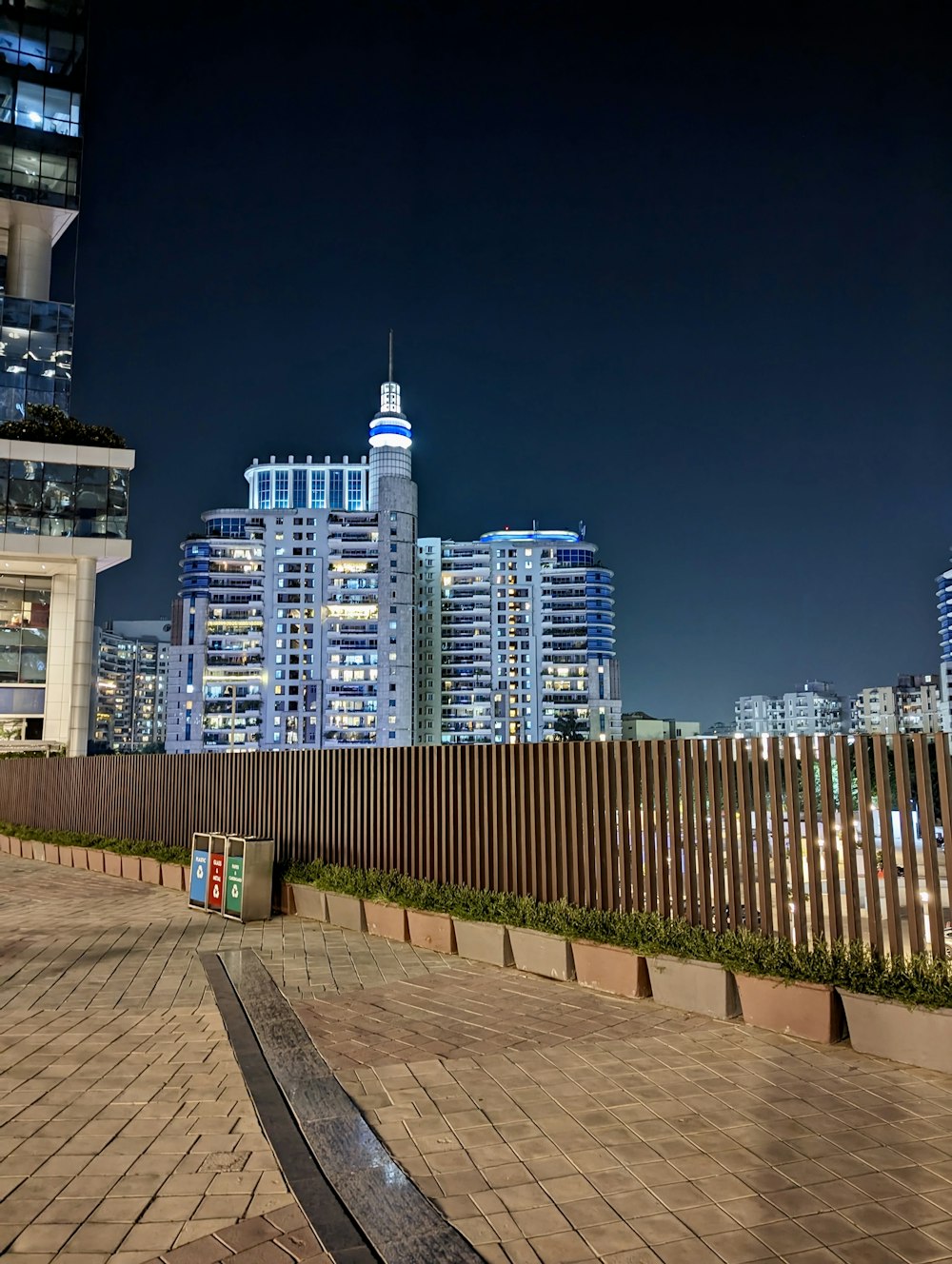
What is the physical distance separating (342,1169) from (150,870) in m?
13.1

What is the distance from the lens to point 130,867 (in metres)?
17.2

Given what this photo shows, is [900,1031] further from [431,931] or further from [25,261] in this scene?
[25,261]

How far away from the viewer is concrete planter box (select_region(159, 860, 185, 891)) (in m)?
15.8

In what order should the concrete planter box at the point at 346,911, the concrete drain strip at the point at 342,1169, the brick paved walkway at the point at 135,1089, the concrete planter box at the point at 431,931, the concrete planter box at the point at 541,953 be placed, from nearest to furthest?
the concrete drain strip at the point at 342,1169 → the brick paved walkway at the point at 135,1089 → the concrete planter box at the point at 541,953 → the concrete planter box at the point at 431,931 → the concrete planter box at the point at 346,911

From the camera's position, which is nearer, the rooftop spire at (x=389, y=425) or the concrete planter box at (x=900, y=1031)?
the concrete planter box at (x=900, y=1031)

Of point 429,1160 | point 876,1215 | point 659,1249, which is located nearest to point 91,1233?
point 429,1160

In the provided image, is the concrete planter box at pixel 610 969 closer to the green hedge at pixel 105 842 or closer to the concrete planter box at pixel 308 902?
the concrete planter box at pixel 308 902

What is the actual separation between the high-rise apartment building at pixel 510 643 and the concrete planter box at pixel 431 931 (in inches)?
5257

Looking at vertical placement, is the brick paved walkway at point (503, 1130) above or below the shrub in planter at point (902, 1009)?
below

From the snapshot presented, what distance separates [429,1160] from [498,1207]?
61cm

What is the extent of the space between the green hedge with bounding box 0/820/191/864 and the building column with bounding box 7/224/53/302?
151 feet

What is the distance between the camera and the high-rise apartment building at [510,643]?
146875 millimetres

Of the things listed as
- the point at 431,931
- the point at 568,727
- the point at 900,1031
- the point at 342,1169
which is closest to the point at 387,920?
the point at 431,931

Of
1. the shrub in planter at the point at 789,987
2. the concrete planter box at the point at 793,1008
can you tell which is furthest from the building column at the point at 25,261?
the concrete planter box at the point at 793,1008
